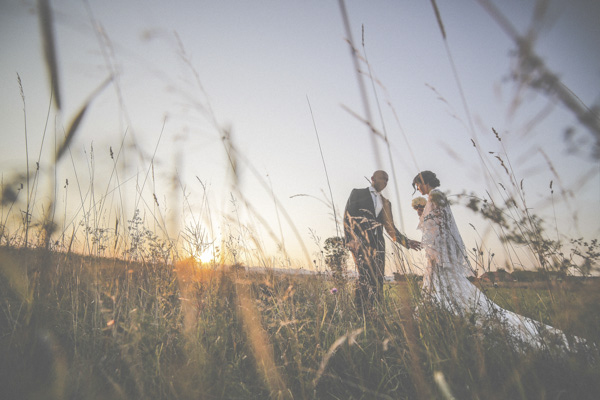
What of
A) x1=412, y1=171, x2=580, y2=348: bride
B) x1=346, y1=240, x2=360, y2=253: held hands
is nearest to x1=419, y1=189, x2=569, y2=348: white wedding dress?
x1=412, y1=171, x2=580, y2=348: bride

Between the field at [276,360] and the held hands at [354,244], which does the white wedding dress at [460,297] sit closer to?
the field at [276,360]

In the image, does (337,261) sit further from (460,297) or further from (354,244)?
(460,297)

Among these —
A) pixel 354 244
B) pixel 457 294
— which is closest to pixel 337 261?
pixel 354 244

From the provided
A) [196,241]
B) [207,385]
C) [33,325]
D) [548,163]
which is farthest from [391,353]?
[33,325]

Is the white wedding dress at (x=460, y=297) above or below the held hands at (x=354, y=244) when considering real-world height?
below

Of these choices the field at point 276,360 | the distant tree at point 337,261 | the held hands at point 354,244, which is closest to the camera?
the field at point 276,360

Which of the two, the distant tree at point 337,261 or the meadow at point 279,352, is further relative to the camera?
the distant tree at point 337,261

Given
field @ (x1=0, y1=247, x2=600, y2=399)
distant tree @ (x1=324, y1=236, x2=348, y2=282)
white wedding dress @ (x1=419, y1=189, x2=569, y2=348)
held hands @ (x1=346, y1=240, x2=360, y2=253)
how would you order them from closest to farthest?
field @ (x1=0, y1=247, x2=600, y2=399) < white wedding dress @ (x1=419, y1=189, x2=569, y2=348) < held hands @ (x1=346, y1=240, x2=360, y2=253) < distant tree @ (x1=324, y1=236, x2=348, y2=282)

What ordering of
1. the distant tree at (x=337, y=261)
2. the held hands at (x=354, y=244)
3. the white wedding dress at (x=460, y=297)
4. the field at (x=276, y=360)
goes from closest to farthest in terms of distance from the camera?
1. the field at (x=276, y=360)
2. the white wedding dress at (x=460, y=297)
3. the held hands at (x=354, y=244)
4. the distant tree at (x=337, y=261)

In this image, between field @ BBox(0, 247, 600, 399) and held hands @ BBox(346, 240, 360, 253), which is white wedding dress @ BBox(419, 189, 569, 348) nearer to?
field @ BBox(0, 247, 600, 399)

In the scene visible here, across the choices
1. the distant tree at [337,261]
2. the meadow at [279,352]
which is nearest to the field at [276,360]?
the meadow at [279,352]

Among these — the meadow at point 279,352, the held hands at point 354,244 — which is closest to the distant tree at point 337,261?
the held hands at point 354,244

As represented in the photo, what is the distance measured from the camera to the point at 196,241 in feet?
6.03

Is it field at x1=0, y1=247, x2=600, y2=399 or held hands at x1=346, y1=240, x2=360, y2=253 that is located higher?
held hands at x1=346, y1=240, x2=360, y2=253
